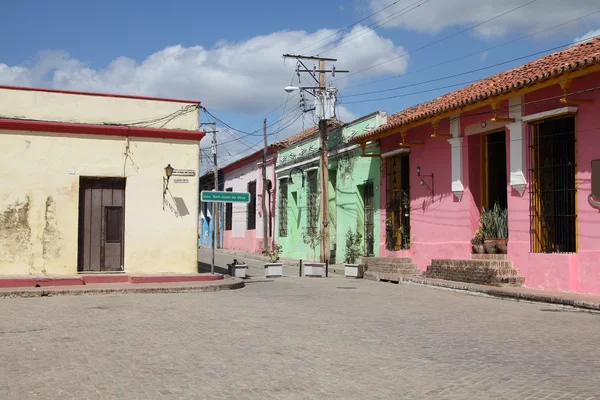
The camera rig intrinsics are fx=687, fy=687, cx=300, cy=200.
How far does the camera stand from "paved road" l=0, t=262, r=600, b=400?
5.88 meters

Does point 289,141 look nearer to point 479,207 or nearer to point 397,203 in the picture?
point 397,203

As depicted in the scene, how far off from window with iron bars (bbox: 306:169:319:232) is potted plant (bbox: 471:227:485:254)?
11.8 meters

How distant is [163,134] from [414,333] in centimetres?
1095

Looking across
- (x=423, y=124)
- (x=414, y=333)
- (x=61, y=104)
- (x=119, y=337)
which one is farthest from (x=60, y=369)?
(x=423, y=124)

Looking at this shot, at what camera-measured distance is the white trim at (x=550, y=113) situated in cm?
1407

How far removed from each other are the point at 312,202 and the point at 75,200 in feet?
44.5

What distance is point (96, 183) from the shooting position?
58.7 ft

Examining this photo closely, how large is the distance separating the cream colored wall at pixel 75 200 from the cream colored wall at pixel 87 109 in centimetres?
48

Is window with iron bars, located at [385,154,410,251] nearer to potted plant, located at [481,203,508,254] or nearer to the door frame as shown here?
the door frame

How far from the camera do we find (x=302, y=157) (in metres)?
30.1

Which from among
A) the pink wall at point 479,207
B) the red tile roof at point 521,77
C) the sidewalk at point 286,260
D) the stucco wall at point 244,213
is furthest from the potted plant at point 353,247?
the stucco wall at point 244,213

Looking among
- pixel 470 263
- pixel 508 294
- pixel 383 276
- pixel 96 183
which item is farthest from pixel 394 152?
pixel 96 183

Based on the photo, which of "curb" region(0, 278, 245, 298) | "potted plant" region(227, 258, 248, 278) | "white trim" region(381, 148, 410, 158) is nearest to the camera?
"curb" region(0, 278, 245, 298)

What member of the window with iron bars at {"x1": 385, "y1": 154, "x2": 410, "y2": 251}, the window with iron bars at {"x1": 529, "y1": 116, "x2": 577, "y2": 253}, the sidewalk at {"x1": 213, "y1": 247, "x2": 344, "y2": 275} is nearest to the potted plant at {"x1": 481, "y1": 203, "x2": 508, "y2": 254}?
the window with iron bars at {"x1": 529, "y1": 116, "x2": 577, "y2": 253}
